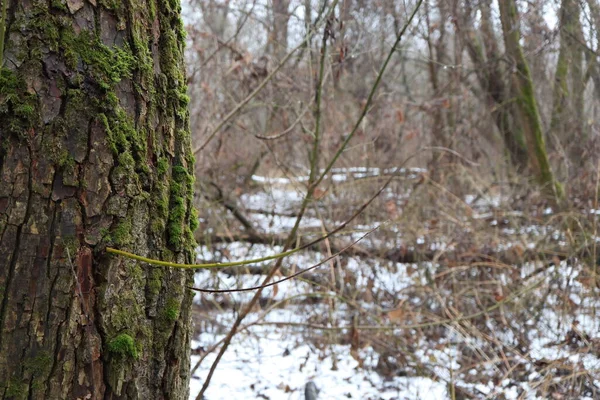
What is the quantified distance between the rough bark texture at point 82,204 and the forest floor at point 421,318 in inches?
70.1

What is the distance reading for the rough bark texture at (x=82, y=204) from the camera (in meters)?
1.15

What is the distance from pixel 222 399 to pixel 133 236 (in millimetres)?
2619

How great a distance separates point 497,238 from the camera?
510 centimetres

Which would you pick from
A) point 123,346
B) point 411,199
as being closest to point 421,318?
point 411,199

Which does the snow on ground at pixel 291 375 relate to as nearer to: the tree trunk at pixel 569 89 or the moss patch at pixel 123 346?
the moss patch at pixel 123 346

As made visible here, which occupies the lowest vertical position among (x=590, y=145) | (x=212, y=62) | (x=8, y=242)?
(x=8, y=242)

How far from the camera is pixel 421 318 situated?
4.62 meters

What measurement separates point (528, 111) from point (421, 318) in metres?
2.82

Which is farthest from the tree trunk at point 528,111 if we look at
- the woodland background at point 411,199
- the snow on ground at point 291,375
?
the snow on ground at point 291,375

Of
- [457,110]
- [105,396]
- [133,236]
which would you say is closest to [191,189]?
[133,236]

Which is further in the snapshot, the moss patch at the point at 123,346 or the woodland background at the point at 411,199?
the woodland background at the point at 411,199

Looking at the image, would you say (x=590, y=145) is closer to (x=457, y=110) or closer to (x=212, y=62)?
(x=457, y=110)

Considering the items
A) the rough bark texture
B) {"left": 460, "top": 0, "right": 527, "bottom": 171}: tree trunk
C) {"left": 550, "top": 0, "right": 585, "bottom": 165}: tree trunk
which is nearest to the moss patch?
the rough bark texture

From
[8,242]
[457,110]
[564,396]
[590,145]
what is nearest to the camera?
[8,242]
